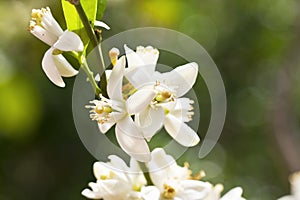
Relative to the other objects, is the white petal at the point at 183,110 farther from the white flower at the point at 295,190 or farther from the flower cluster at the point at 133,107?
the white flower at the point at 295,190

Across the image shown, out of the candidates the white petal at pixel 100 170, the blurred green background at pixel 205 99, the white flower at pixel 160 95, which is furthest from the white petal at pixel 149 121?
the blurred green background at pixel 205 99

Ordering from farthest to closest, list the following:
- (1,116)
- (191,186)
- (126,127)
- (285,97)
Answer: (285,97), (1,116), (191,186), (126,127)

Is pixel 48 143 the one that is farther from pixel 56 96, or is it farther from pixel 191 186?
pixel 191 186

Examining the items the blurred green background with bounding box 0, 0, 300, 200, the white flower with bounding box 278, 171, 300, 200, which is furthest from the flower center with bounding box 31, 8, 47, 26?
the blurred green background with bounding box 0, 0, 300, 200

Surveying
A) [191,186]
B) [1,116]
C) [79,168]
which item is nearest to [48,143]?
[79,168]

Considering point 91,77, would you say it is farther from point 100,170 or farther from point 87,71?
point 100,170

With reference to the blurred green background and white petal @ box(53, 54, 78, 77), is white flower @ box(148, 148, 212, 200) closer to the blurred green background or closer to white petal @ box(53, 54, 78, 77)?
white petal @ box(53, 54, 78, 77)
